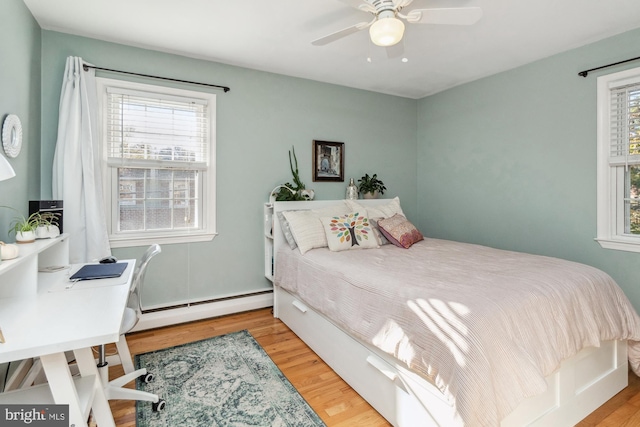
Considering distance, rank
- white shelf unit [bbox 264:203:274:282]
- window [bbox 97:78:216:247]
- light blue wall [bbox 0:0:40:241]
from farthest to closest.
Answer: white shelf unit [bbox 264:203:274:282] < window [bbox 97:78:216:247] < light blue wall [bbox 0:0:40:241]

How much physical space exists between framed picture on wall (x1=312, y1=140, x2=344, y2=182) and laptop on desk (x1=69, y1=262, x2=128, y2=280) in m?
2.19

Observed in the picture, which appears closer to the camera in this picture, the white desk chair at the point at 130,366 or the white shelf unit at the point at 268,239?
the white desk chair at the point at 130,366

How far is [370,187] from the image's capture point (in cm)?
396

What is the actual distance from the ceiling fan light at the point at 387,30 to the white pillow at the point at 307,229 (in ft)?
5.25

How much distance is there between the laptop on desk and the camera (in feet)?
6.11

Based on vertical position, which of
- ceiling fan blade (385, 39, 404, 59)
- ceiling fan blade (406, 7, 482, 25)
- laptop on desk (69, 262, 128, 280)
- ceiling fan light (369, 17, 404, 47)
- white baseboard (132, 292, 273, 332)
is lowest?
white baseboard (132, 292, 273, 332)

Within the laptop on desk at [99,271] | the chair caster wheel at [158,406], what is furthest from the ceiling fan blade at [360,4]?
the chair caster wheel at [158,406]

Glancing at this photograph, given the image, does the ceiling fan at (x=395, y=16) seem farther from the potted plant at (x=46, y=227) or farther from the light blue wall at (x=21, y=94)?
the potted plant at (x=46, y=227)

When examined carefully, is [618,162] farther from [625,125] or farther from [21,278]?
[21,278]

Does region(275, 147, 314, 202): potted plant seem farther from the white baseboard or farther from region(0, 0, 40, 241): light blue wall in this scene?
region(0, 0, 40, 241): light blue wall

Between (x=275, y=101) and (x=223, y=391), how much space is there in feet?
8.96

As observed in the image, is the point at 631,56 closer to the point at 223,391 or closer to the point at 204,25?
the point at 204,25

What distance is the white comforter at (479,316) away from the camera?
50.5 inches

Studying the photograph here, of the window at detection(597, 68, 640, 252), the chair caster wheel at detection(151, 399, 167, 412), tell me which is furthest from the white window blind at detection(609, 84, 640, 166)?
the chair caster wheel at detection(151, 399, 167, 412)
